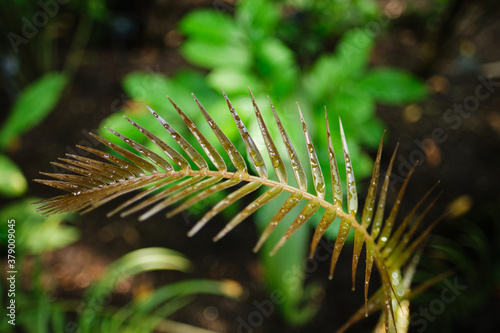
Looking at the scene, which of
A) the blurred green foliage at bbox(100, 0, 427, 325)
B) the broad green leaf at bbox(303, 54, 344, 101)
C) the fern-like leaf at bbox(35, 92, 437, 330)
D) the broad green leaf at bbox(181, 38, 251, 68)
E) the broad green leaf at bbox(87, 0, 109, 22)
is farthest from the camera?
the broad green leaf at bbox(87, 0, 109, 22)

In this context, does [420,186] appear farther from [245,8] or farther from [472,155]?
[245,8]

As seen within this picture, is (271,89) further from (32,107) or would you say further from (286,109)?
(32,107)

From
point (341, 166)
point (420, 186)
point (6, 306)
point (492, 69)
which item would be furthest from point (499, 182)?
point (6, 306)

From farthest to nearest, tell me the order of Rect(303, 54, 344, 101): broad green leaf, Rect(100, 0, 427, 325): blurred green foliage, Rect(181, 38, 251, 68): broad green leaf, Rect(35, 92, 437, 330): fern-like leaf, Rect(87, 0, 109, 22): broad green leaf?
Rect(87, 0, 109, 22): broad green leaf, Rect(303, 54, 344, 101): broad green leaf, Rect(181, 38, 251, 68): broad green leaf, Rect(100, 0, 427, 325): blurred green foliage, Rect(35, 92, 437, 330): fern-like leaf

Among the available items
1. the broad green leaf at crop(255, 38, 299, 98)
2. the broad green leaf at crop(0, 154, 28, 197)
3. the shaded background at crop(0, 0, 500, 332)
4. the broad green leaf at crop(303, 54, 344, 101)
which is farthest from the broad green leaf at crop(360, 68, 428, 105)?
the broad green leaf at crop(0, 154, 28, 197)

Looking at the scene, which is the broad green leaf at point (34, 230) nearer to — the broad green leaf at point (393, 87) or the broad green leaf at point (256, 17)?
the broad green leaf at point (256, 17)

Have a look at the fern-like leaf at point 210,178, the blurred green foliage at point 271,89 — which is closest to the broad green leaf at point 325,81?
the blurred green foliage at point 271,89

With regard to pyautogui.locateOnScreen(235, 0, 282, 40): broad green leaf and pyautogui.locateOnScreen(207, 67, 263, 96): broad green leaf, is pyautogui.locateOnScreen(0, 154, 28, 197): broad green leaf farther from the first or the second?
pyautogui.locateOnScreen(235, 0, 282, 40): broad green leaf

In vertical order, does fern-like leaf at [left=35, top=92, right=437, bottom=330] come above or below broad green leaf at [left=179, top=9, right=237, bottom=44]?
below
